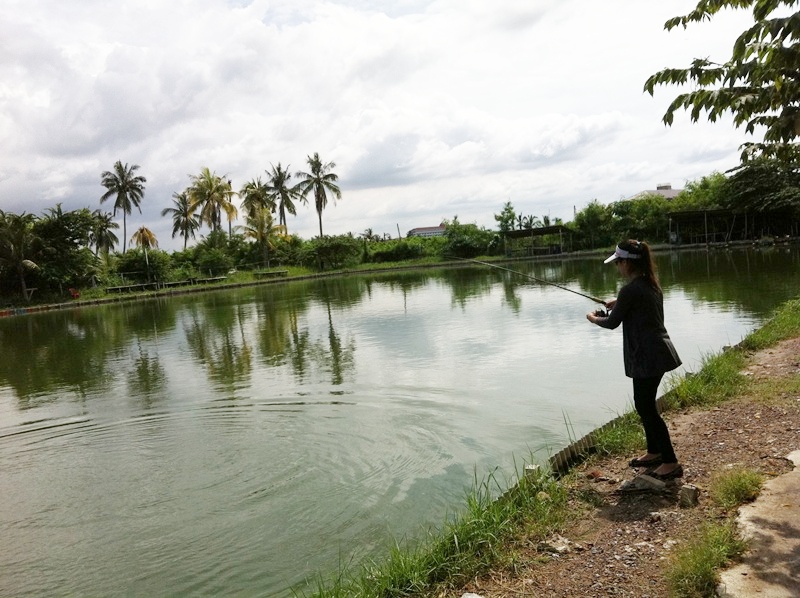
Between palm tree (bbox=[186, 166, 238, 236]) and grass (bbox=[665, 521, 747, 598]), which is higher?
palm tree (bbox=[186, 166, 238, 236])

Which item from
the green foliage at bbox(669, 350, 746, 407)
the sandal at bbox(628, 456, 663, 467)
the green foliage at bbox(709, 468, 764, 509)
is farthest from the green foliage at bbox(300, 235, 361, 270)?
the green foliage at bbox(709, 468, 764, 509)

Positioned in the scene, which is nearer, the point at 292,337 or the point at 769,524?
the point at 769,524

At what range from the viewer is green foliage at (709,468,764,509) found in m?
3.72

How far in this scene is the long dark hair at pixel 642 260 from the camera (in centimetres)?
414

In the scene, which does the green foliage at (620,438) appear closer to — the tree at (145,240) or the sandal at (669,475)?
the sandal at (669,475)

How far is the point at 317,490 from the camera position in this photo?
5.61m

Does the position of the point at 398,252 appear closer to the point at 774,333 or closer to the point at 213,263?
the point at 213,263

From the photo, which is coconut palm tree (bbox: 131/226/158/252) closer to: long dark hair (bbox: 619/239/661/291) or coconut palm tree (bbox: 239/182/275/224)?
coconut palm tree (bbox: 239/182/275/224)

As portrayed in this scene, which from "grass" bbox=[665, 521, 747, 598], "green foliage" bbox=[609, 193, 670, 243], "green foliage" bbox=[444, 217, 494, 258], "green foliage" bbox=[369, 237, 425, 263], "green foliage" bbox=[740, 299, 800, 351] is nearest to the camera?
"grass" bbox=[665, 521, 747, 598]

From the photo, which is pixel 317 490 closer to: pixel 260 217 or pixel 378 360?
pixel 378 360

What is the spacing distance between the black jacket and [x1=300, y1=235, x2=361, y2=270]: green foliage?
50103 millimetres

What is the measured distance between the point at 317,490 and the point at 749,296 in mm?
14368

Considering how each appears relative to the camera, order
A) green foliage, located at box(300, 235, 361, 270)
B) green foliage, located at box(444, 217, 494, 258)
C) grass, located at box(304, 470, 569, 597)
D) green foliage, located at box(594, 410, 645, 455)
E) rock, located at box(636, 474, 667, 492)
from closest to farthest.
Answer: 1. grass, located at box(304, 470, 569, 597)
2. rock, located at box(636, 474, 667, 492)
3. green foliage, located at box(594, 410, 645, 455)
4. green foliage, located at box(300, 235, 361, 270)
5. green foliage, located at box(444, 217, 494, 258)

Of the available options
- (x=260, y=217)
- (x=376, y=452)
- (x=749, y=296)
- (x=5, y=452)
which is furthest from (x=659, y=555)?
(x=260, y=217)
